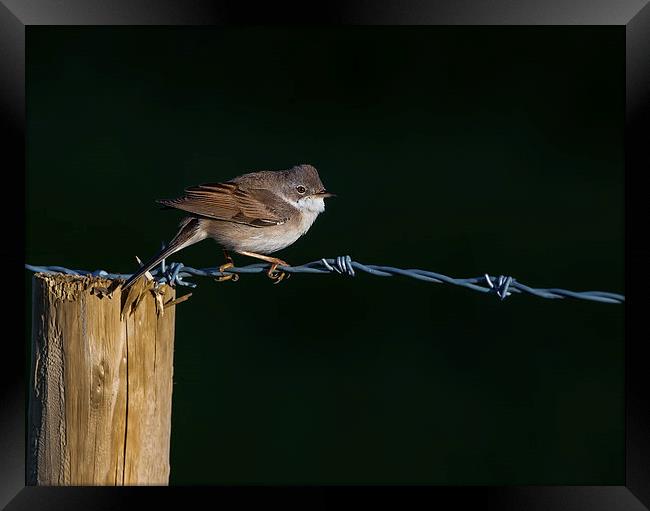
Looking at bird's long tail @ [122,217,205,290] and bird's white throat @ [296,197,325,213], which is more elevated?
bird's white throat @ [296,197,325,213]

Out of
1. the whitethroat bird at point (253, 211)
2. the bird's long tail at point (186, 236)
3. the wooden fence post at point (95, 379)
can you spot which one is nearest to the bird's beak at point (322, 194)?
the whitethroat bird at point (253, 211)

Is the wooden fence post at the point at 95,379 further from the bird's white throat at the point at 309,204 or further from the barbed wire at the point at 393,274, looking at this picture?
the bird's white throat at the point at 309,204

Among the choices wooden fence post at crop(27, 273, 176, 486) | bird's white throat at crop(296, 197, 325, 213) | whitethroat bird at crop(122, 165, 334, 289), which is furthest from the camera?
bird's white throat at crop(296, 197, 325, 213)

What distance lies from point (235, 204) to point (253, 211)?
0.35 ft

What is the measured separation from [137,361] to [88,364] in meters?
0.16

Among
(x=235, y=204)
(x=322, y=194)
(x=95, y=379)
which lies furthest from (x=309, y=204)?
(x=95, y=379)

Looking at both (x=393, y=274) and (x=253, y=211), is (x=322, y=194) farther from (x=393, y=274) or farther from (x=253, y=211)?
(x=393, y=274)

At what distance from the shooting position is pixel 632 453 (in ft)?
9.55

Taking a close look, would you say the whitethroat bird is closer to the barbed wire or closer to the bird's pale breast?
the bird's pale breast

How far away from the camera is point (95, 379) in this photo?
2.75 m

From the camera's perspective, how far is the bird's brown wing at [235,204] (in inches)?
172

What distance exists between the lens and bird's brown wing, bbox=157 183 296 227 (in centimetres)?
438

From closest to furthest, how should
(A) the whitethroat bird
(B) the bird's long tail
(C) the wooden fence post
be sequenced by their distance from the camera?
(C) the wooden fence post, (B) the bird's long tail, (A) the whitethroat bird

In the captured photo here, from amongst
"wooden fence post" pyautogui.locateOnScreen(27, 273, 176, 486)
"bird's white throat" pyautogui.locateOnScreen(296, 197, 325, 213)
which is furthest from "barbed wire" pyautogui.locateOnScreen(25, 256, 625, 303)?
"bird's white throat" pyautogui.locateOnScreen(296, 197, 325, 213)
